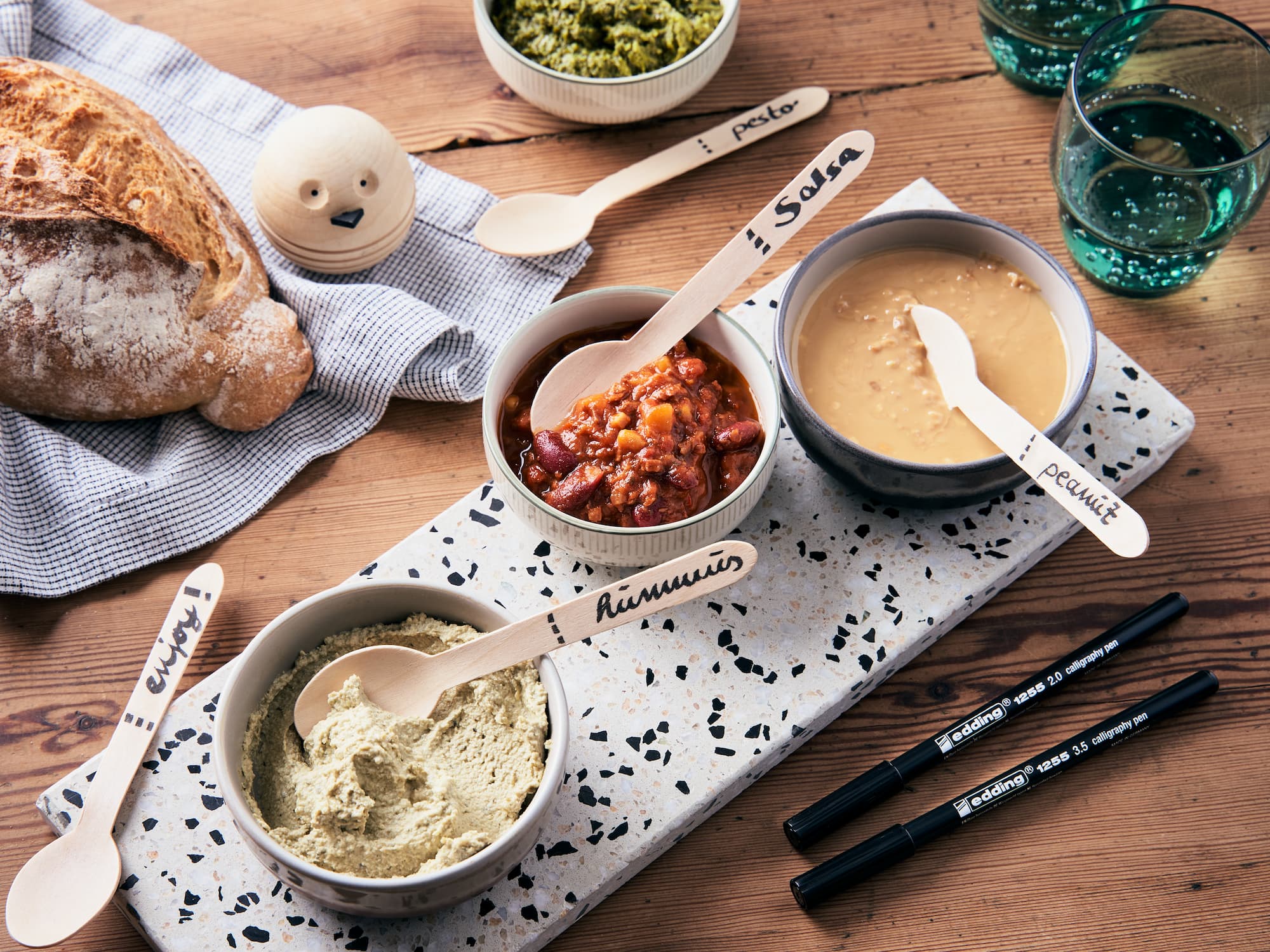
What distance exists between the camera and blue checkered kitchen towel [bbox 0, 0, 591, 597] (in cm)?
175

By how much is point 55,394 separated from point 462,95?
0.96 meters

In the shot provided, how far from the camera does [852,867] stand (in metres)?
1.51

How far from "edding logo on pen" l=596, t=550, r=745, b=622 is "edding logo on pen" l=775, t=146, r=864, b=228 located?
0.53 metres

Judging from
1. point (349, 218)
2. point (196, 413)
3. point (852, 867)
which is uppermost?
point (349, 218)

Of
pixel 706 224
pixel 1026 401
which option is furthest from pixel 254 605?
pixel 1026 401

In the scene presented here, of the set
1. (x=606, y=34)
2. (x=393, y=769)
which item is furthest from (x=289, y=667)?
(x=606, y=34)

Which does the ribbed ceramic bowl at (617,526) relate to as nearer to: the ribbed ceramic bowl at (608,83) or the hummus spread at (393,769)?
the hummus spread at (393,769)

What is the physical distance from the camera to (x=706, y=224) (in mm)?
2088

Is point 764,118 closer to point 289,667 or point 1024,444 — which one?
point 1024,444

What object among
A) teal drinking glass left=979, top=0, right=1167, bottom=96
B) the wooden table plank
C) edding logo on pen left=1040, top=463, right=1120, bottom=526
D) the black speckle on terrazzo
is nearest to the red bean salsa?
the black speckle on terrazzo

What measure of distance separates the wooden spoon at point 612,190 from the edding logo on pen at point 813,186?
492 mm

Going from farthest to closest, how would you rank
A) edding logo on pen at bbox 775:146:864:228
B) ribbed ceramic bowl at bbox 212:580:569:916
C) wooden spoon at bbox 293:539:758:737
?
1. edding logo on pen at bbox 775:146:864:228
2. wooden spoon at bbox 293:539:758:737
3. ribbed ceramic bowl at bbox 212:580:569:916

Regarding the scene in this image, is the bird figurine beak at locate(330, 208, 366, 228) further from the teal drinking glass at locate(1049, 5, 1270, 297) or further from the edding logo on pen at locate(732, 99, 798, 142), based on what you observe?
the teal drinking glass at locate(1049, 5, 1270, 297)

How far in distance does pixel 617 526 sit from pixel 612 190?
2.57ft
